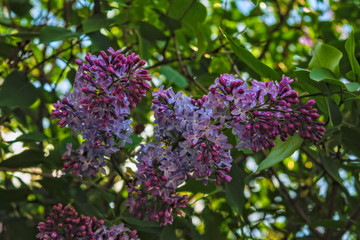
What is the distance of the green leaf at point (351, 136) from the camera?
1169 millimetres

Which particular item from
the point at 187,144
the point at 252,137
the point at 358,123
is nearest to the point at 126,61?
the point at 187,144

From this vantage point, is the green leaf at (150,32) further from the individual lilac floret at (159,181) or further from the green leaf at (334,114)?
the green leaf at (334,114)

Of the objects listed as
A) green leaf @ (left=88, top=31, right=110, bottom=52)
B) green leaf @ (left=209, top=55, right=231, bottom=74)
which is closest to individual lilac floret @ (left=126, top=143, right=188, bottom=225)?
green leaf @ (left=88, top=31, right=110, bottom=52)

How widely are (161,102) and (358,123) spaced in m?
0.63

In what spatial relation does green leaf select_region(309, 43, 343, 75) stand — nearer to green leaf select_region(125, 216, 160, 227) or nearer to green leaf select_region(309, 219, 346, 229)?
green leaf select_region(309, 219, 346, 229)

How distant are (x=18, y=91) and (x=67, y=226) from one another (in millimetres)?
649

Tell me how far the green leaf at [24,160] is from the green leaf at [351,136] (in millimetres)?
983

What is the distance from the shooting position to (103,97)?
1029 millimetres

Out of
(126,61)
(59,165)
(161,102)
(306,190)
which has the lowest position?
(306,190)

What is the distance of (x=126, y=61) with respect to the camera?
1.04 metres

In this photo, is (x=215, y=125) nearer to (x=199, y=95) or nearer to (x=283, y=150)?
(x=283, y=150)

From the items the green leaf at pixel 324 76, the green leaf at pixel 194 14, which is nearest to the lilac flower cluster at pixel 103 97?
the green leaf at pixel 324 76

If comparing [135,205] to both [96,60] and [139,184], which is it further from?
[96,60]

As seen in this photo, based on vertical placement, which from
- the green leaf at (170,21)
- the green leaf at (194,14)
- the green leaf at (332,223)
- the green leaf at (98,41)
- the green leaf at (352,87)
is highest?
the green leaf at (98,41)
